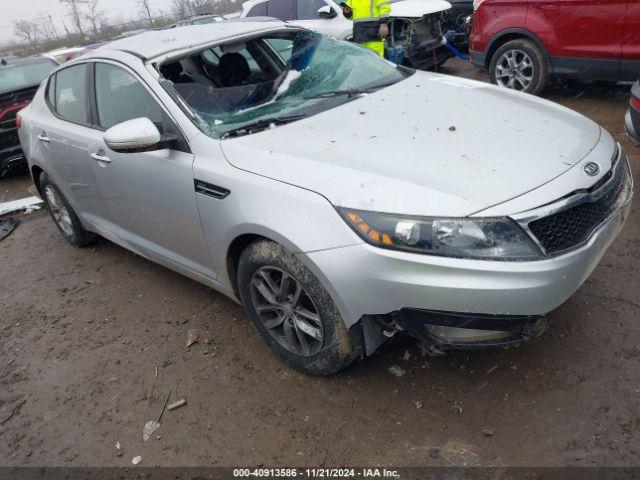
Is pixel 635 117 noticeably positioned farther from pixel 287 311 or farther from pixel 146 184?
pixel 146 184

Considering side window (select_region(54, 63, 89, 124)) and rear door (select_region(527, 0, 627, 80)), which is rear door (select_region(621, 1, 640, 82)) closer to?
rear door (select_region(527, 0, 627, 80))

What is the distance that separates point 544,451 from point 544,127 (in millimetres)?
1509

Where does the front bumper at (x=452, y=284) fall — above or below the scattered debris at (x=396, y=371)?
above

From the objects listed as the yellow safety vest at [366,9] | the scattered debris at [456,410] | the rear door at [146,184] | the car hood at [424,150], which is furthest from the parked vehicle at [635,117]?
the yellow safety vest at [366,9]

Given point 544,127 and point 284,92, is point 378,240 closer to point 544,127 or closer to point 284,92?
point 544,127

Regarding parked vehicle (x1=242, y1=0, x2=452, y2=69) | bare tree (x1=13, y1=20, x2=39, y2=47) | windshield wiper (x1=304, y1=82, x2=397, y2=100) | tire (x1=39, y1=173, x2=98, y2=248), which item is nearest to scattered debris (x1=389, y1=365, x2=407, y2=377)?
windshield wiper (x1=304, y1=82, x2=397, y2=100)

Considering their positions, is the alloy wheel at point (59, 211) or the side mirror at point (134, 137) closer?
the side mirror at point (134, 137)

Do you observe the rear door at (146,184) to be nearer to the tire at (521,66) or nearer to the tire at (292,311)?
the tire at (292,311)

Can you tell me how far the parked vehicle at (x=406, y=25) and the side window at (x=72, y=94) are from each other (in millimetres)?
3656

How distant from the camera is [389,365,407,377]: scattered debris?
8.95 ft

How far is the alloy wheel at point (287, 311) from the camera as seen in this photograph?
2545mm

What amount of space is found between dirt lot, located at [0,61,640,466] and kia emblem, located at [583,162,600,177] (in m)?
0.93

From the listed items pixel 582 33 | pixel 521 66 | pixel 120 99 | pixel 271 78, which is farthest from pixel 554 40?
pixel 120 99

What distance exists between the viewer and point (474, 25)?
267 inches
